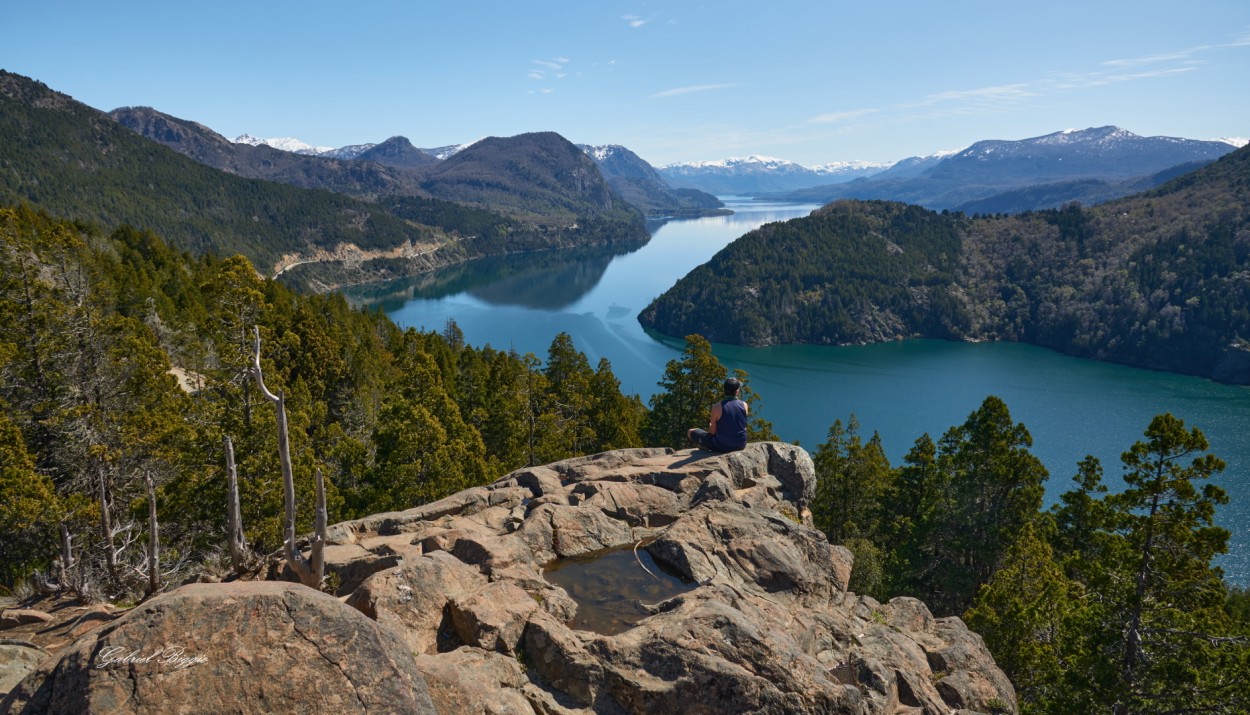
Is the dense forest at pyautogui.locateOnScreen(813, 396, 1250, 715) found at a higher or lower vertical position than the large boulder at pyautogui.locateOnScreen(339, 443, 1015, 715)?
lower

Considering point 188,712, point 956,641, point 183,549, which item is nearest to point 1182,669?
point 956,641

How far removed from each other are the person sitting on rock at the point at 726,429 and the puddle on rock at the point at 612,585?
7017mm

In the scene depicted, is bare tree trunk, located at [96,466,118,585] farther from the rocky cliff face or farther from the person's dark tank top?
the person's dark tank top

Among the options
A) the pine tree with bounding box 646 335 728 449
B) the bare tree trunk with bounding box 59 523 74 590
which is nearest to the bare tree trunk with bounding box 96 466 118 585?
the bare tree trunk with bounding box 59 523 74 590

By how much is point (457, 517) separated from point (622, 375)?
11464cm

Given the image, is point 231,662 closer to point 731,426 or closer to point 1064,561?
point 731,426

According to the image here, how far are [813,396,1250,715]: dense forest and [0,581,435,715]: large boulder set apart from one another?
2024 centimetres

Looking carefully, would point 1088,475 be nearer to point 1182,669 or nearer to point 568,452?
point 1182,669

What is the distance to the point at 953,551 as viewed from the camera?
→ 4284cm

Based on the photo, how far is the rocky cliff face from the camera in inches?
357

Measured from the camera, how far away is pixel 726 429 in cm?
2505

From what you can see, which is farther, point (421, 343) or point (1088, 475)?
point (421, 343)

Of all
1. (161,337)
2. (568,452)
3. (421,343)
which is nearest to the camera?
(568,452)

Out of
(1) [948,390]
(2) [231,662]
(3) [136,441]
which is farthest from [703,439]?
(1) [948,390]
